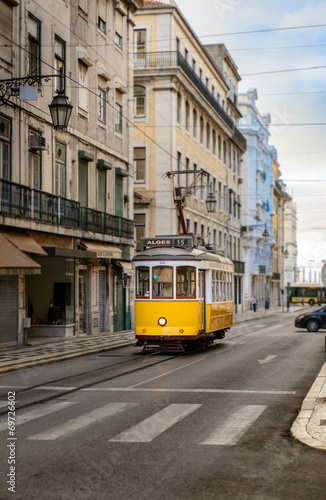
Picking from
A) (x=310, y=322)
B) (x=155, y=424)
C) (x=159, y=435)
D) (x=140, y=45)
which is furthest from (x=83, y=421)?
(x=140, y=45)

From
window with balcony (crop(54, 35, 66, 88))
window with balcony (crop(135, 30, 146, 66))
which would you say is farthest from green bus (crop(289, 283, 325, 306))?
window with balcony (crop(54, 35, 66, 88))

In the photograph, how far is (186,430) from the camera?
931 centimetres

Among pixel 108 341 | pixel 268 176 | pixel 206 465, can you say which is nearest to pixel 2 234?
pixel 108 341

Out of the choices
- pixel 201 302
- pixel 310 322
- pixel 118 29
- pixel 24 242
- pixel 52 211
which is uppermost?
pixel 118 29

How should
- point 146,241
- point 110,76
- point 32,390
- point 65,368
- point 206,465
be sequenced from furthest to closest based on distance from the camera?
point 110,76, point 146,241, point 65,368, point 32,390, point 206,465

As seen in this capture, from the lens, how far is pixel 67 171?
1073 inches

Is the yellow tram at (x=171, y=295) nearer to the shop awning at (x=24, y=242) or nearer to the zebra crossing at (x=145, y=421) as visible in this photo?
the shop awning at (x=24, y=242)

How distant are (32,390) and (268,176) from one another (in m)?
77.6

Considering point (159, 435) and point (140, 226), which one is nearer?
point (159, 435)

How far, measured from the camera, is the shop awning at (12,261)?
64.3 ft

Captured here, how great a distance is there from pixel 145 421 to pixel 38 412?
1.77 metres

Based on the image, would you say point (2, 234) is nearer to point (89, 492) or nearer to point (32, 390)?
point (32, 390)

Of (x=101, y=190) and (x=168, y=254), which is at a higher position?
(x=101, y=190)

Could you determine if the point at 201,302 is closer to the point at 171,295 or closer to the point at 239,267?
the point at 171,295
